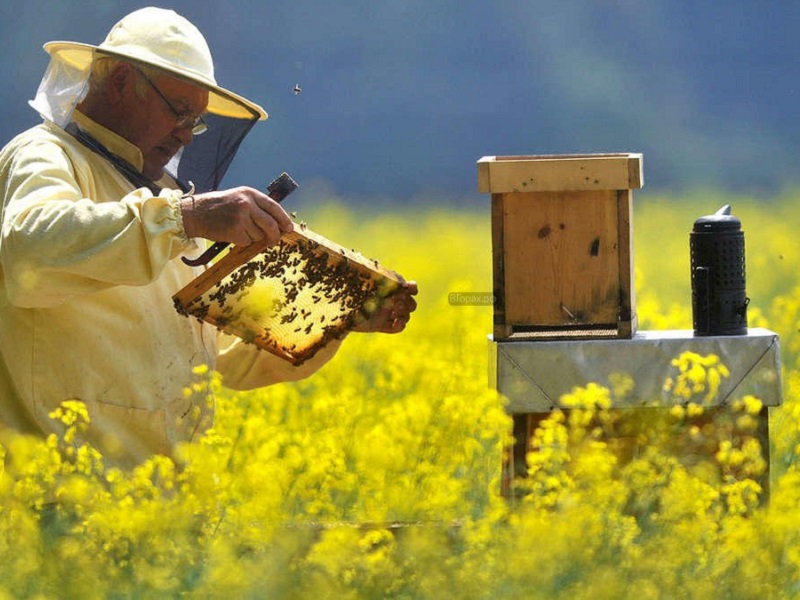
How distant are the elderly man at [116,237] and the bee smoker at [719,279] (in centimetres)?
72

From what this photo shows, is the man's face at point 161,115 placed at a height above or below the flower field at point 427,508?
above

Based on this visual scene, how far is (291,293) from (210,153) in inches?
26.6

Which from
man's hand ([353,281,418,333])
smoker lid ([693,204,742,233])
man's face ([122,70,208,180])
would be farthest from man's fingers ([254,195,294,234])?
smoker lid ([693,204,742,233])

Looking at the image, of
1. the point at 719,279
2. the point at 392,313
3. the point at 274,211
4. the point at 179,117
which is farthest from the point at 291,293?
the point at 719,279

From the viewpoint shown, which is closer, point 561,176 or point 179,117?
point 561,176

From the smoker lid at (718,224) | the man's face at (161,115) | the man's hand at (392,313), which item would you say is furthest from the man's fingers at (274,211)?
the smoker lid at (718,224)

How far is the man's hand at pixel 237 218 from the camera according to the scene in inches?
121

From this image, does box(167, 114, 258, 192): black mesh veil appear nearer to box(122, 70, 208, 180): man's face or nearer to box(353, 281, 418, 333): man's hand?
box(122, 70, 208, 180): man's face

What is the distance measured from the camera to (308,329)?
3.63 meters

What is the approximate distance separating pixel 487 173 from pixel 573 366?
503mm

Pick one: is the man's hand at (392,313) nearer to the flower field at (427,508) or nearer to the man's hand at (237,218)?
the flower field at (427,508)

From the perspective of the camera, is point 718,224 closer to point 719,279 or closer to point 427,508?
point 719,279

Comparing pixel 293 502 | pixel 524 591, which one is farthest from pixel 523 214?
pixel 524 591

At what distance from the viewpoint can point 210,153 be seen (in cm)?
398
